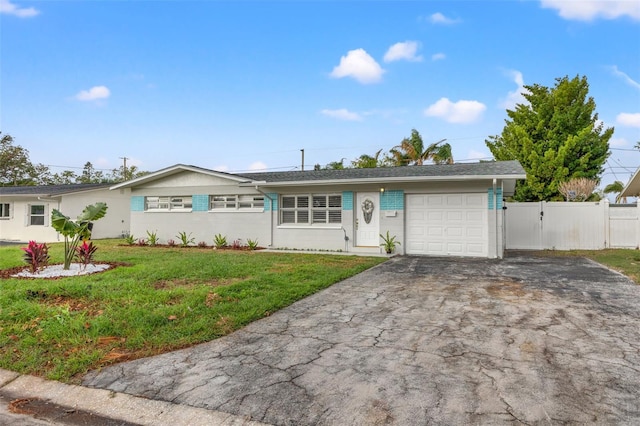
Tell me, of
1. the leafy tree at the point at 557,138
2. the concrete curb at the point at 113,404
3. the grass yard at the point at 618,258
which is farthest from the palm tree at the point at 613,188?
the concrete curb at the point at 113,404

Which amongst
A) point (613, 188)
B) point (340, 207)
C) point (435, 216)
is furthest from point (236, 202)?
point (613, 188)

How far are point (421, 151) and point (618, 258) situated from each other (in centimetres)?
1596

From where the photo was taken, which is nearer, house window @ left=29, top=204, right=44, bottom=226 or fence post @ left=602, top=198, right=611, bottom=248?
fence post @ left=602, top=198, right=611, bottom=248

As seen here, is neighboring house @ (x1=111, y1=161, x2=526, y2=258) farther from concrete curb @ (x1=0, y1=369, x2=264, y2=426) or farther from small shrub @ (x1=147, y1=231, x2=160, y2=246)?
concrete curb @ (x1=0, y1=369, x2=264, y2=426)

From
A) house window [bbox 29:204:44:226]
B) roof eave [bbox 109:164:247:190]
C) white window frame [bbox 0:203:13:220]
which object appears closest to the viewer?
roof eave [bbox 109:164:247:190]

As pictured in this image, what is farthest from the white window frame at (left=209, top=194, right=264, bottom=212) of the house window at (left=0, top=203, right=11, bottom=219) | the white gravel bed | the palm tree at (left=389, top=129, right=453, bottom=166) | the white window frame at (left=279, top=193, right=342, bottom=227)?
the palm tree at (left=389, top=129, right=453, bottom=166)

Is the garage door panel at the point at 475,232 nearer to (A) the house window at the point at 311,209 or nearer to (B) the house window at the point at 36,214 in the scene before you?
(A) the house window at the point at 311,209

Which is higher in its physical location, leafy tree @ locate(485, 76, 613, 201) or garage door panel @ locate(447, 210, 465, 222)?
leafy tree @ locate(485, 76, 613, 201)

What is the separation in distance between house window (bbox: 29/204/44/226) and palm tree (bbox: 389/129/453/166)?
72.5 feet

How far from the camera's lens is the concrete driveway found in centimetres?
256

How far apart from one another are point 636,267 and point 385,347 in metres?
8.92

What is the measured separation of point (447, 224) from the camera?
463 inches

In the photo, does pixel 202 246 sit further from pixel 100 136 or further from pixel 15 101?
pixel 100 136

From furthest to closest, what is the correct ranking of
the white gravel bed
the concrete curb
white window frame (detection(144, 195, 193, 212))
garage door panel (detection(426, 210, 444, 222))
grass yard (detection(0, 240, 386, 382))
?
white window frame (detection(144, 195, 193, 212)), garage door panel (detection(426, 210, 444, 222)), the white gravel bed, grass yard (detection(0, 240, 386, 382)), the concrete curb
